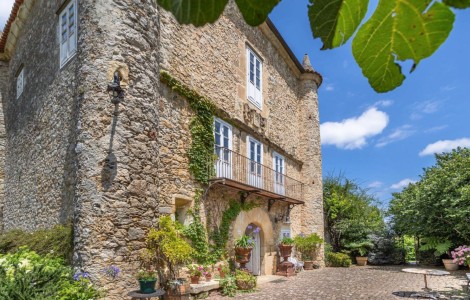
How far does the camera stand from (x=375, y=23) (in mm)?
557

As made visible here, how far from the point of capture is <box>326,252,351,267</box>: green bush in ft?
Result: 56.8

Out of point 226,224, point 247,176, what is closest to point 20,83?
point 247,176

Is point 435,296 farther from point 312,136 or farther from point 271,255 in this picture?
point 312,136

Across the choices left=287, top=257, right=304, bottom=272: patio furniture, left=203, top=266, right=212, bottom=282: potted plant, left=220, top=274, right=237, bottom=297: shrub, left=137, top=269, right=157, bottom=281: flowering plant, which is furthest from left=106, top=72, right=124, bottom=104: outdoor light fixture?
left=287, top=257, right=304, bottom=272: patio furniture

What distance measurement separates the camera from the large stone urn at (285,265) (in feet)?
43.6

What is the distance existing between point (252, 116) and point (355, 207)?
9720 mm

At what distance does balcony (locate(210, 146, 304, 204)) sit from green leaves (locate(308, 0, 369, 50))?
911 centimetres

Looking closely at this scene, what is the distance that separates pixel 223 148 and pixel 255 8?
32.7 ft

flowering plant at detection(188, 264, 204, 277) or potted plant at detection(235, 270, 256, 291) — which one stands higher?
flowering plant at detection(188, 264, 204, 277)

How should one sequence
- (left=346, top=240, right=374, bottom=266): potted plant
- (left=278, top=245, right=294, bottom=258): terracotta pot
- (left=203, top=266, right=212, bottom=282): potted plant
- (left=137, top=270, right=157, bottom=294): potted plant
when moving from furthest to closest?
(left=346, top=240, right=374, bottom=266): potted plant → (left=278, top=245, right=294, bottom=258): terracotta pot → (left=203, top=266, right=212, bottom=282): potted plant → (left=137, top=270, right=157, bottom=294): potted plant

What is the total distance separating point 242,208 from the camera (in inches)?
453

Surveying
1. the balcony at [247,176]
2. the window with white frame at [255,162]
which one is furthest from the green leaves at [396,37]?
the window with white frame at [255,162]

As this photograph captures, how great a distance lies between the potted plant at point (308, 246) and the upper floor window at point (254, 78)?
19.2 ft

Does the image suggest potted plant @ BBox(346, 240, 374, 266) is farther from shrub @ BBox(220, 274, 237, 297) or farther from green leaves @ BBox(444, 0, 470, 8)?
green leaves @ BBox(444, 0, 470, 8)
